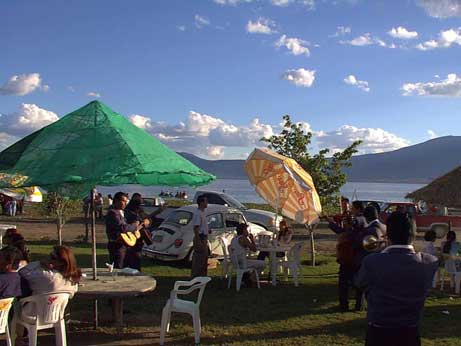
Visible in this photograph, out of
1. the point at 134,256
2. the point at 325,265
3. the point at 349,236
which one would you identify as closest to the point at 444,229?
the point at 325,265

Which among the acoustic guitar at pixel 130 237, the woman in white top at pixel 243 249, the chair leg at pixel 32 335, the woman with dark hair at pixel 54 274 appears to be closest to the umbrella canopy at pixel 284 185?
the woman in white top at pixel 243 249

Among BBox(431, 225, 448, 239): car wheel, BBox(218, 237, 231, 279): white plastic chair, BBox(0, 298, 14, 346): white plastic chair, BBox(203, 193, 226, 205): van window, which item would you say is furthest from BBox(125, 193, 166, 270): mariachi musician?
BBox(203, 193, 226, 205): van window

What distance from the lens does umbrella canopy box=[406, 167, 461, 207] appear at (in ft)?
40.7

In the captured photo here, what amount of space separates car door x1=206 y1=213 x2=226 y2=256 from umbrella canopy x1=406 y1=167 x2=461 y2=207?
4.97 metres

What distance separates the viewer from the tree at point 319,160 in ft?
53.8

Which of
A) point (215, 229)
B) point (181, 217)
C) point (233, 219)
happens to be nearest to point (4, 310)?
point (181, 217)

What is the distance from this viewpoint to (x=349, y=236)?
27.9 feet

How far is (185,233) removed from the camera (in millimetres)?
13602

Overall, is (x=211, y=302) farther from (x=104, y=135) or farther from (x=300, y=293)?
(x=104, y=135)

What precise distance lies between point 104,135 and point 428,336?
518cm

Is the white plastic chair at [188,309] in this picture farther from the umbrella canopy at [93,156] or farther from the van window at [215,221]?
the van window at [215,221]

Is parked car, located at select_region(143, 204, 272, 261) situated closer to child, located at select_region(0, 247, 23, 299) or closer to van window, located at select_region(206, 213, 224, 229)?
van window, located at select_region(206, 213, 224, 229)

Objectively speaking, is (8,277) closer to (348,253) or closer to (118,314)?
(118,314)

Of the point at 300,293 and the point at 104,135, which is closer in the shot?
the point at 104,135
